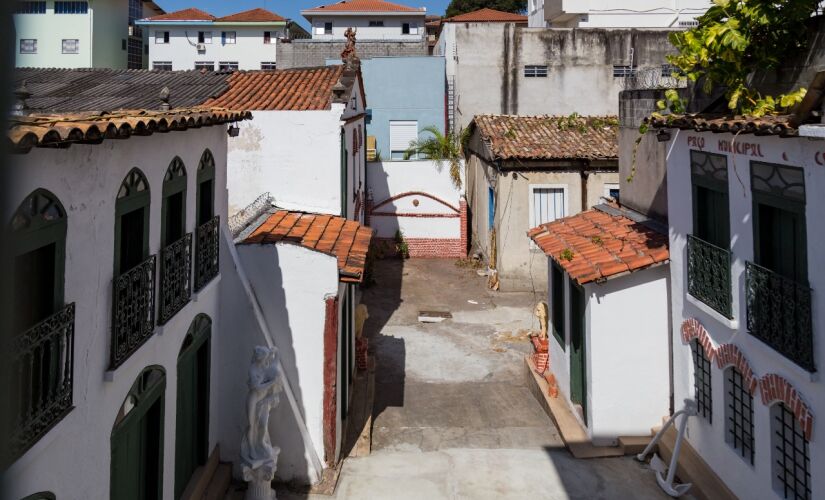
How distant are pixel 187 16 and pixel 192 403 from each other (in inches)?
1879

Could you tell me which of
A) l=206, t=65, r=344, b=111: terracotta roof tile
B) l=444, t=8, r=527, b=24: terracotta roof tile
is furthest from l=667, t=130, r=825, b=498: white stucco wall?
l=444, t=8, r=527, b=24: terracotta roof tile

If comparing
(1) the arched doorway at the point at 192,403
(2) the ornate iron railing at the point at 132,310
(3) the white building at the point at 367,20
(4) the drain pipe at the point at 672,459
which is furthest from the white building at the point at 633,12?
(2) the ornate iron railing at the point at 132,310

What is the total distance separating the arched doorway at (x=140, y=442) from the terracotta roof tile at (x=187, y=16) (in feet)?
157

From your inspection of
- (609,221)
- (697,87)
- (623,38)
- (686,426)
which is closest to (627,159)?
(609,221)

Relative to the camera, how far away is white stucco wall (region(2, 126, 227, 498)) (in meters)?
4.83

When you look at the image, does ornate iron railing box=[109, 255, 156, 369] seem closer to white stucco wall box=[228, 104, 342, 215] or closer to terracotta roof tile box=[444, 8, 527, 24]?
white stucco wall box=[228, 104, 342, 215]

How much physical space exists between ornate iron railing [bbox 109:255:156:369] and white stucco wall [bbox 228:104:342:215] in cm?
771

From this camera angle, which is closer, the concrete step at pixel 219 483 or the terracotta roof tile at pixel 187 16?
the concrete step at pixel 219 483

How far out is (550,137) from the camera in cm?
2266

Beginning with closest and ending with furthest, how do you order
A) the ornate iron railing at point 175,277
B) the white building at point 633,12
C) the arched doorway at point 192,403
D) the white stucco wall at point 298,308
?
the ornate iron railing at point 175,277 < the arched doorway at point 192,403 < the white stucco wall at point 298,308 < the white building at point 633,12

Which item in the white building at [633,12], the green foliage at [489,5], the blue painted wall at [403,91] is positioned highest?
the green foliage at [489,5]

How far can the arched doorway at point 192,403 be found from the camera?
7965 mm

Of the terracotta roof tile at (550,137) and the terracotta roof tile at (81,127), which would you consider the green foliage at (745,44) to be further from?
the terracotta roof tile at (550,137)

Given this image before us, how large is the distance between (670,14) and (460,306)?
26401 mm
